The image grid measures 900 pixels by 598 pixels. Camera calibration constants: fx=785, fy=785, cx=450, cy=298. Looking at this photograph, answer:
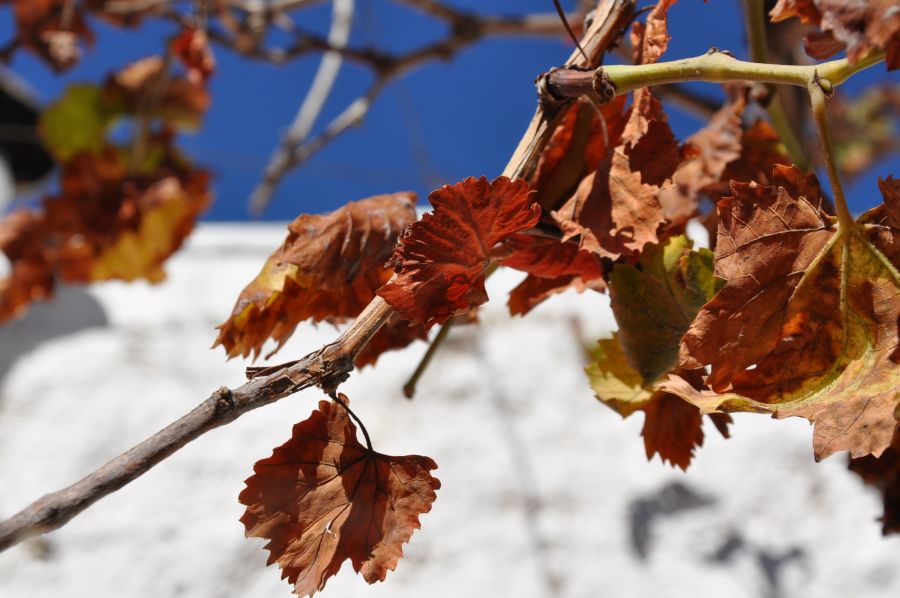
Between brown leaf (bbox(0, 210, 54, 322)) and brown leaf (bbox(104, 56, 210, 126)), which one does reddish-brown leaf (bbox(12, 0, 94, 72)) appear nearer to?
brown leaf (bbox(104, 56, 210, 126))

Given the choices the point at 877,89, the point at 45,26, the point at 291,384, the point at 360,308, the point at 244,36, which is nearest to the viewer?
the point at 291,384

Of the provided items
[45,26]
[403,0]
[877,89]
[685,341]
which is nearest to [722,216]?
[685,341]

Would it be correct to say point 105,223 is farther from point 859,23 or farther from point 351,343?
point 859,23

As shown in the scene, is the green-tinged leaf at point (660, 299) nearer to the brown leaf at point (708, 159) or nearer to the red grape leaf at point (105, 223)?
the brown leaf at point (708, 159)

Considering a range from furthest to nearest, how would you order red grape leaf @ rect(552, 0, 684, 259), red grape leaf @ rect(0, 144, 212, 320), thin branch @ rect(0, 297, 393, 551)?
red grape leaf @ rect(0, 144, 212, 320), red grape leaf @ rect(552, 0, 684, 259), thin branch @ rect(0, 297, 393, 551)

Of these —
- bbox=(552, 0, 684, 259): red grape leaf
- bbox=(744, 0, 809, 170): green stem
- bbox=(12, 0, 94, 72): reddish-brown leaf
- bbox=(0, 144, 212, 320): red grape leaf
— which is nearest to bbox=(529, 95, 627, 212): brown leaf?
bbox=(552, 0, 684, 259): red grape leaf

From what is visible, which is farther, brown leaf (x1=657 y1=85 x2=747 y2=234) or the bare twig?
brown leaf (x1=657 y1=85 x2=747 y2=234)

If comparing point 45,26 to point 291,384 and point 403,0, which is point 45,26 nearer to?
point 403,0
